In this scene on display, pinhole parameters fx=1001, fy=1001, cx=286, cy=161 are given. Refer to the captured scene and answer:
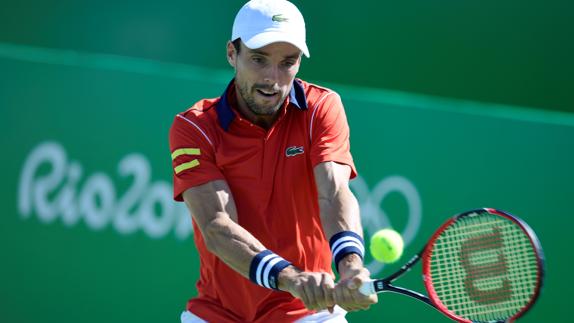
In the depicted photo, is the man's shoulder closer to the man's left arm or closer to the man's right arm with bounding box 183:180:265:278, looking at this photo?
the man's right arm with bounding box 183:180:265:278

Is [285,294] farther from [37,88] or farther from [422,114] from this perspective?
[37,88]

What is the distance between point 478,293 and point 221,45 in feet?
15.9

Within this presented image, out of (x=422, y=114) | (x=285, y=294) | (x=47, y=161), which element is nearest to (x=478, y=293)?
(x=285, y=294)

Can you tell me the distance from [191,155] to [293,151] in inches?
16.1

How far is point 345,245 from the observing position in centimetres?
373

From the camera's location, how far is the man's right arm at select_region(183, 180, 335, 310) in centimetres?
356

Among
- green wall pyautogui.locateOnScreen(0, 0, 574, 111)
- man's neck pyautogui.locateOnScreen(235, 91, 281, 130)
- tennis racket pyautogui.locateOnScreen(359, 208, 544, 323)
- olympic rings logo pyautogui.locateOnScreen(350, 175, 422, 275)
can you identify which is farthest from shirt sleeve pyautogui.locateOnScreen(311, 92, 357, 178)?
green wall pyautogui.locateOnScreen(0, 0, 574, 111)

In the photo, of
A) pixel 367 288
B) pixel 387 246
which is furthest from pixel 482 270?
pixel 367 288

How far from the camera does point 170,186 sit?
647 cm

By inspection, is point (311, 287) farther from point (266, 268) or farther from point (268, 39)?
point (268, 39)

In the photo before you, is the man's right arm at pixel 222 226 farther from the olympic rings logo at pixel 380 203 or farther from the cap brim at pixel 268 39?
the olympic rings logo at pixel 380 203

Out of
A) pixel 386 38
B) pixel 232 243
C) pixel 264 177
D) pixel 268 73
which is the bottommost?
pixel 232 243

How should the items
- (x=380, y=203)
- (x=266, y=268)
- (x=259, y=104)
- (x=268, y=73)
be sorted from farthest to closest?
(x=380, y=203) → (x=259, y=104) → (x=268, y=73) → (x=266, y=268)

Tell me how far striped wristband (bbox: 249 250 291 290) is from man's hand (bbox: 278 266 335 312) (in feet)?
0.09
